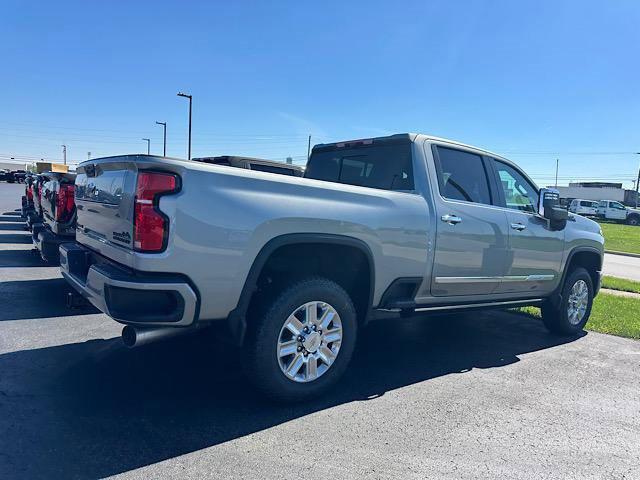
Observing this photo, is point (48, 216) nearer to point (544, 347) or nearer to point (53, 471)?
point (53, 471)

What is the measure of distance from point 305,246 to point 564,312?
158 inches

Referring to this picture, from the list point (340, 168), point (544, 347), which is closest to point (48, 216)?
point (340, 168)

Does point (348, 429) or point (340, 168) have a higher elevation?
point (340, 168)

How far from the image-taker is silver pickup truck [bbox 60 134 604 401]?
9.76 ft

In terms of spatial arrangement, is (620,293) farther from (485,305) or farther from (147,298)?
(147,298)

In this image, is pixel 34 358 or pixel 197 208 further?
pixel 34 358

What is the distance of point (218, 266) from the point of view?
3.10 m

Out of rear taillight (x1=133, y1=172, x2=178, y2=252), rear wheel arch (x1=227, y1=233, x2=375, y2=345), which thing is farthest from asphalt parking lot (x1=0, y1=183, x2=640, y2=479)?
rear taillight (x1=133, y1=172, x2=178, y2=252)

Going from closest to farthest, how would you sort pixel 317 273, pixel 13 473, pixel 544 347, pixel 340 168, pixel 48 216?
pixel 13 473, pixel 317 273, pixel 340 168, pixel 544 347, pixel 48 216

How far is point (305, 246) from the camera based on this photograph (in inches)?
143

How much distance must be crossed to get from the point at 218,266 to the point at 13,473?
1.49 m

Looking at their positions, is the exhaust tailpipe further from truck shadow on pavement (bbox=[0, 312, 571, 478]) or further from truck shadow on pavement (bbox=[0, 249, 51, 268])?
truck shadow on pavement (bbox=[0, 249, 51, 268])

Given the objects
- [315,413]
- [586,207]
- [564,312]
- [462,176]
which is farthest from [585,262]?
[586,207]

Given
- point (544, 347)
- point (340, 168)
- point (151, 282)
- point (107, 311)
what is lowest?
point (544, 347)
